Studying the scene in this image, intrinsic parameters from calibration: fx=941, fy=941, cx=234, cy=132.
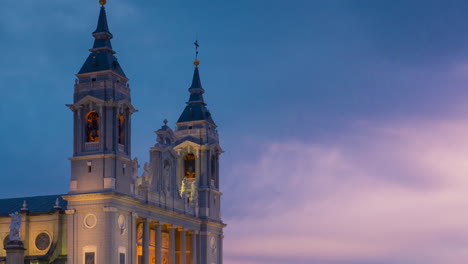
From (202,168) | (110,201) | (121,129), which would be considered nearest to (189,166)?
(202,168)

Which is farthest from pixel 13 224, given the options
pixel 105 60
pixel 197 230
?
pixel 197 230

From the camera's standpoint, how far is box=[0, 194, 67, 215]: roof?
326ft

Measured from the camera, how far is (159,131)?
10056cm

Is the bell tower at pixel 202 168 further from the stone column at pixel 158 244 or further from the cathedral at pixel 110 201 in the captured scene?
the stone column at pixel 158 244

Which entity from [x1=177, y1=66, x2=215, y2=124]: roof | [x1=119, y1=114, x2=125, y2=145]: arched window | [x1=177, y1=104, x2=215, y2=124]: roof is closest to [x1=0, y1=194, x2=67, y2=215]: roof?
[x1=119, y1=114, x2=125, y2=145]: arched window

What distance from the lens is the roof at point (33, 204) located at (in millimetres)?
99438

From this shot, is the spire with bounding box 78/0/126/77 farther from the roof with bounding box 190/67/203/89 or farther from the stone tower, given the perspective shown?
the roof with bounding box 190/67/203/89

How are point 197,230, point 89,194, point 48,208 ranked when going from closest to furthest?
point 89,194 → point 48,208 → point 197,230

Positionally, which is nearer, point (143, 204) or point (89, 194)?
point (89, 194)

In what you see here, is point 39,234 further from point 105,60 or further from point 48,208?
point 105,60

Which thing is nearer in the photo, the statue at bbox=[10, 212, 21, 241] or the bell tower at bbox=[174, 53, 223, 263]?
the statue at bbox=[10, 212, 21, 241]

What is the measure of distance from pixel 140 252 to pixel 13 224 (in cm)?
1438

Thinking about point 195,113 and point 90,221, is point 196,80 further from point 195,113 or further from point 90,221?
point 90,221

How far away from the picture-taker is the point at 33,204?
10231 centimetres
